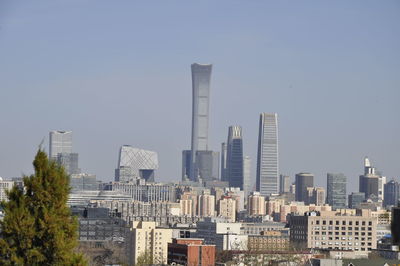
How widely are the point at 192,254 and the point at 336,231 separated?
30588mm

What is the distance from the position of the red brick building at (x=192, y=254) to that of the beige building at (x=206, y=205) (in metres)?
95.7

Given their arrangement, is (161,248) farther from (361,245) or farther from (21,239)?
(21,239)

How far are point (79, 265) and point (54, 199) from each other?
71 cm

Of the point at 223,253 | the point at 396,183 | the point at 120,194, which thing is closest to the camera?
the point at 223,253

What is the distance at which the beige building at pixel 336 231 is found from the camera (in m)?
95.5

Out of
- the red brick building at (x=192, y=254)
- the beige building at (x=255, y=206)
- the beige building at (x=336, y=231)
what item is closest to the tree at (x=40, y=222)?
the red brick building at (x=192, y=254)

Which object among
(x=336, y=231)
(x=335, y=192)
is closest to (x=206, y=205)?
(x=335, y=192)

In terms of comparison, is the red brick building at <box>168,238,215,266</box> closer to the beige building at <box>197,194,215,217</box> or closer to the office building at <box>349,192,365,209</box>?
the beige building at <box>197,194,215,217</box>

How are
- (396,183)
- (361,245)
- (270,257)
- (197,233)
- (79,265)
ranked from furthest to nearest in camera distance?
(396,183)
(197,233)
(361,245)
(270,257)
(79,265)

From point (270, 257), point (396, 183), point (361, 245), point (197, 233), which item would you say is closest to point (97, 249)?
point (270, 257)

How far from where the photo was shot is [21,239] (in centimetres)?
1454

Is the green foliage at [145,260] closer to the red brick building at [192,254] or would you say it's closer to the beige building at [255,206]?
the red brick building at [192,254]

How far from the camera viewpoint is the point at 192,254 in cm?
6819

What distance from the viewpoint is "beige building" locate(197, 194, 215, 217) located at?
16990 cm
